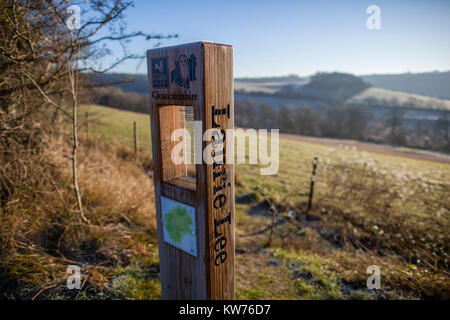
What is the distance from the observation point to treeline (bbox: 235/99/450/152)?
2923 cm

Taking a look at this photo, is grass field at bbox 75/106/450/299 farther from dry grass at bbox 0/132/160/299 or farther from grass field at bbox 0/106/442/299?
dry grass at bbox 0/132/160/299

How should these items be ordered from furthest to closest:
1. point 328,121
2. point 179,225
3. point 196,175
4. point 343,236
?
point 328,121
point 343,236
point 179,225
point 196,175

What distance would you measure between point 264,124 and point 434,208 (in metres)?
25.2

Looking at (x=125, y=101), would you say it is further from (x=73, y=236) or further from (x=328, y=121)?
(x=328, y=121)

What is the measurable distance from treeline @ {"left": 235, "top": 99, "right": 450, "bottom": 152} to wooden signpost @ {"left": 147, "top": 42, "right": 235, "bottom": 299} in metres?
25.9

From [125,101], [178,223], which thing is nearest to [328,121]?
[125,101]

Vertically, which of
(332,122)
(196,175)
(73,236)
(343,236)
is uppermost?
(332,122)

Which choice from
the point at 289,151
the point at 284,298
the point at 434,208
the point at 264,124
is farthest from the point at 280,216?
the point at 264,124

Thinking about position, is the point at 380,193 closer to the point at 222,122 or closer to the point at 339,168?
the point at 339,168

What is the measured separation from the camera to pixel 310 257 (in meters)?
4.73

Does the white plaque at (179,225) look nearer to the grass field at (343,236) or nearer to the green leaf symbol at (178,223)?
the green leaf symbol at (178,223)

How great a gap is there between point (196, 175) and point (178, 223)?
0.61m

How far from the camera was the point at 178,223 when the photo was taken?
251 cm

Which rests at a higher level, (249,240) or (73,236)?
(73,236)
